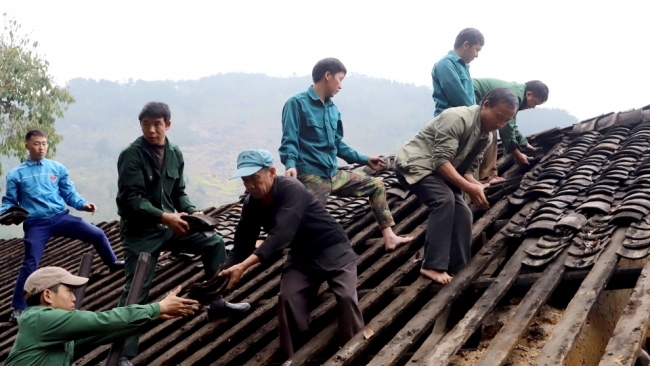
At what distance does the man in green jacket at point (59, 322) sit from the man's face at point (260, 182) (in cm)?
74

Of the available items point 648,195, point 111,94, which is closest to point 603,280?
point 648,195

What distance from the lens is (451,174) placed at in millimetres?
3932

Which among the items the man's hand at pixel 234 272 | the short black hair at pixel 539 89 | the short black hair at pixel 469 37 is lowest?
the man's hand at pixel 234 272

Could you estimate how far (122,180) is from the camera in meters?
3.61

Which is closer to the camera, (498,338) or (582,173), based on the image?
(498,338)

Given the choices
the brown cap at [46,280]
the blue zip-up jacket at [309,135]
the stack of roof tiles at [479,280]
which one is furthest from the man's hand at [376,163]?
the brown cap at [46,280]

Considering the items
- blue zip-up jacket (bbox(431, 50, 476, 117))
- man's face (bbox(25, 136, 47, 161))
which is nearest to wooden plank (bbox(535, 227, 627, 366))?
blue zip-up jacket (bbox(431, 50, 476, 117))

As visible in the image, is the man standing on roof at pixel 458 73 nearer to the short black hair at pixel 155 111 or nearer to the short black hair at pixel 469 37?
the short black hair at pixel 469 37

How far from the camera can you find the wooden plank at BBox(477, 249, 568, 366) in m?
2.64

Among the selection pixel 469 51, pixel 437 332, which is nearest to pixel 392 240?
pixel 437 332

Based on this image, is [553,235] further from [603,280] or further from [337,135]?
[337,135]

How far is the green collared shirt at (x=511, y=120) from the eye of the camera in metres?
5.55

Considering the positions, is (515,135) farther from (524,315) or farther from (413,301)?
(524,315)

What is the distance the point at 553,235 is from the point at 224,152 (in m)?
79.4
